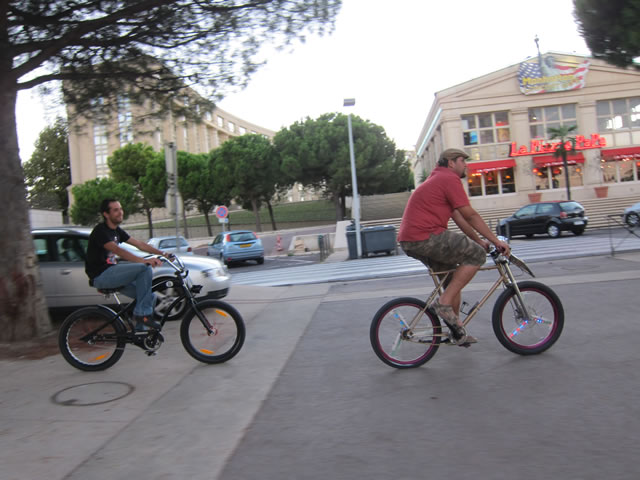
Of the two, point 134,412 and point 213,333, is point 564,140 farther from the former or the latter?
point 134,412

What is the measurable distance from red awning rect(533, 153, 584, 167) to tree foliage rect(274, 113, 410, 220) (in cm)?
1813

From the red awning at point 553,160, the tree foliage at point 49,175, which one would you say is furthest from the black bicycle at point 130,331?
the tree foliage at point 49,175

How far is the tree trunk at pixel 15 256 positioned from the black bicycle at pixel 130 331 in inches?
60.4

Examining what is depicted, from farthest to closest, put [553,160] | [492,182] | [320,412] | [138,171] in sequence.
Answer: [138,171], [492,182], [553,160], [320,412]

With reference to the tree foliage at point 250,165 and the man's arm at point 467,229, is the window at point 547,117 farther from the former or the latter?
the man's arm at point 467,229

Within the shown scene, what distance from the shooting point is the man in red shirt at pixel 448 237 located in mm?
4441

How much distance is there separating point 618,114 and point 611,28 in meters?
27.4

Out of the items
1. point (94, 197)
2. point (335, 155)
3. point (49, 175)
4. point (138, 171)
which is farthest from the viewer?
point (49, 175)

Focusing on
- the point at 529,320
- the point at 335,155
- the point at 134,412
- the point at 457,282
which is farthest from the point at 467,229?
the point at 335,155

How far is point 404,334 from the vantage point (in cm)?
452

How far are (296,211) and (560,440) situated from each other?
67321mm

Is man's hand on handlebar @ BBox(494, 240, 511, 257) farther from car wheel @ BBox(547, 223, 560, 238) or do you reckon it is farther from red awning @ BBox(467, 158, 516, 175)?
red awning @ BBox(467, 158, 516, 175)

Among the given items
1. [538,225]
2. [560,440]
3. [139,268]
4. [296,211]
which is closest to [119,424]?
[139,268]

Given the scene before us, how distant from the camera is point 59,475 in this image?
2.90 meters
